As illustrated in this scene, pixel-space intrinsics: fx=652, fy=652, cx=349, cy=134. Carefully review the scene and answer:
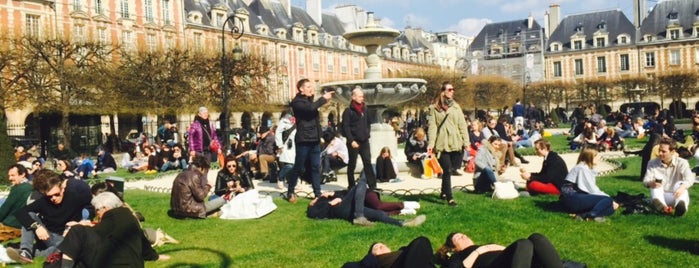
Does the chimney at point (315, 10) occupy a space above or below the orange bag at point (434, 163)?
above

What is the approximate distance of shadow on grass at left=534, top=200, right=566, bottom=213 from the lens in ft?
27.9

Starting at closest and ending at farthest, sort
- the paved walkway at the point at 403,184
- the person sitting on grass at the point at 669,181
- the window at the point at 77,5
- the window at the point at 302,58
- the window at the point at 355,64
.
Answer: the person sitting on grass at the point at 669,181
the paved walkway at the point at 403,184
the window at the point at 77,5
the window at the point at 302,58
the window at the point at 355,64

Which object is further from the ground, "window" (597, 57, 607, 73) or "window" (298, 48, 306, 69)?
"window" (298, 48, 306, 69)

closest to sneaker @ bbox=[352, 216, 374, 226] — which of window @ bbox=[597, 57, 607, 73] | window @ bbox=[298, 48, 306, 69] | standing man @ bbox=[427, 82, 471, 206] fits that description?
standing man @ bbox=[427, 82, 471, 206]

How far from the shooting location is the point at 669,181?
27.1ft

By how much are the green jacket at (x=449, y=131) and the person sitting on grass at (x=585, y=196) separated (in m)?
1.52

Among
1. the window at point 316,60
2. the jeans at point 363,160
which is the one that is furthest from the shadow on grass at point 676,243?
the window at point 316,60

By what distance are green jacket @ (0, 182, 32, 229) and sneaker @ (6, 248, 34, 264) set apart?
2.45 feet

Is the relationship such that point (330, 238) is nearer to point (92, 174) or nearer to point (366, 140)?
point (366, 140)

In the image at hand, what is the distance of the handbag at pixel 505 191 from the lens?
9648mm

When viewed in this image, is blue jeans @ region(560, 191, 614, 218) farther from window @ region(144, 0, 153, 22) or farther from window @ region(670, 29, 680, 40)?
window @ region(670, 29, 680, 40)

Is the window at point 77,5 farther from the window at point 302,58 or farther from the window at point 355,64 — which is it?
the window at point 355,64

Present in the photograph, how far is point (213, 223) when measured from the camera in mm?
8852

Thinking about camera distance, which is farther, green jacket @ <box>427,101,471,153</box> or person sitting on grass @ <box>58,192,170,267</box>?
green jacket @ <box>427,101,471,153</box>
